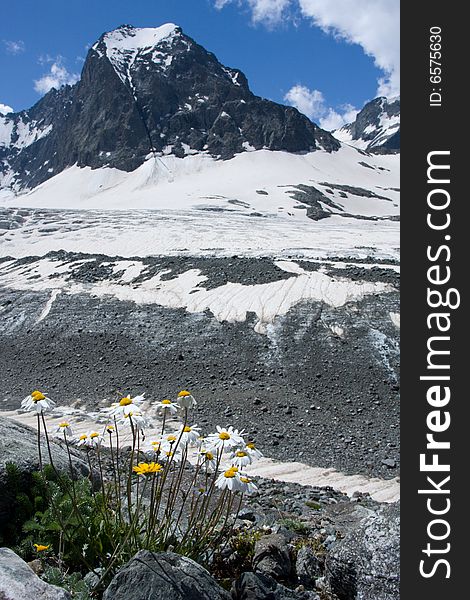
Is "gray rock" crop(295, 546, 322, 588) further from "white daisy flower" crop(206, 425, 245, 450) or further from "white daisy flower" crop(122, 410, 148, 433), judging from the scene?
"white daisy flower" crop(122, 410, 148, 433)

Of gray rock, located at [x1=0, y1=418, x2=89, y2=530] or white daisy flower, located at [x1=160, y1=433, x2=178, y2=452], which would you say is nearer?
white daisy flower, located at [x1=160, y1=433, x2=178, y2=452]

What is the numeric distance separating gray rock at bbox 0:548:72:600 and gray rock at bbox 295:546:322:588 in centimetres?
223

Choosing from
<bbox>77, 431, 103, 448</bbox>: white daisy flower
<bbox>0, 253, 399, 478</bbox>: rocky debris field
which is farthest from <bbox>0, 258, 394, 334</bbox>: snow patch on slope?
<bbox>77, 431, 103, 448</bbox>: white daisy flower

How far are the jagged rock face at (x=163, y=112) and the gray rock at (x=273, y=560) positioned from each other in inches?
5267

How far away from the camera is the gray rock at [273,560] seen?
3.94 meters

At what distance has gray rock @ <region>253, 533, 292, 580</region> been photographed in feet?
12.9

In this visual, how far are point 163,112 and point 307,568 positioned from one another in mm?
160705

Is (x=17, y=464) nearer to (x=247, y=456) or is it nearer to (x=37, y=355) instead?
(x=247, y=456)

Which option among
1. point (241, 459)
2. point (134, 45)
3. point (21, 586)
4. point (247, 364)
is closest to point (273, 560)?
point (241, 459)

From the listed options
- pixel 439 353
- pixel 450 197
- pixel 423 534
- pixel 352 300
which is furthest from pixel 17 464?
pixel 352 300

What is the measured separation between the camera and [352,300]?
1922cm

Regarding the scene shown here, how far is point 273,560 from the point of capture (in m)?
4.04

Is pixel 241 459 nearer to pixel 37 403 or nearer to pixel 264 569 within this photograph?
pixel 264 569

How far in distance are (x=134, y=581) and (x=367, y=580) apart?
6.10 ft
